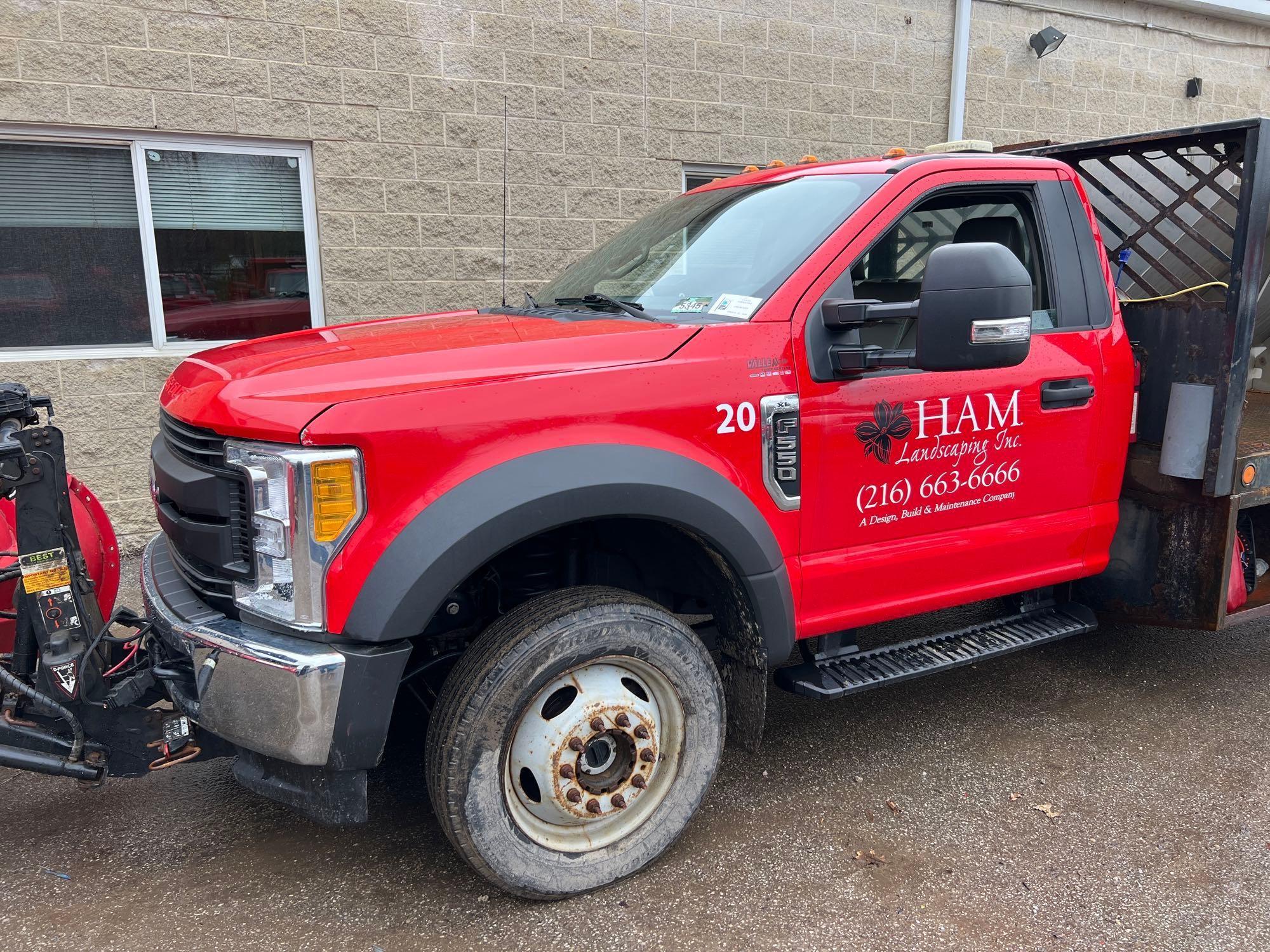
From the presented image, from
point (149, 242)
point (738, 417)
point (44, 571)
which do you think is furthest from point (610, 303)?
point (149, 242)

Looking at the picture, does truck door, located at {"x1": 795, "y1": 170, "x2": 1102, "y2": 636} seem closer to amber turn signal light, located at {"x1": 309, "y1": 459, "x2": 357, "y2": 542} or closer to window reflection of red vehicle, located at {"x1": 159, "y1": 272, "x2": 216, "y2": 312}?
amber turn signal light, located at {"x1": 309, "y1": 459, "x2": 357, "y2": 542}

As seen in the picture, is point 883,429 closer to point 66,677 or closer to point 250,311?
point 66,677

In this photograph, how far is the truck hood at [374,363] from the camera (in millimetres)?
2455

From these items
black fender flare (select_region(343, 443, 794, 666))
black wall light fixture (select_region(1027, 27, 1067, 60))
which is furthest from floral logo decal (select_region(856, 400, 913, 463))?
black wall light fixture (select_region(1027, 27, 1067, 60))

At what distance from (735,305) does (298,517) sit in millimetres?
1435

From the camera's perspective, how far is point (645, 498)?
2656mm

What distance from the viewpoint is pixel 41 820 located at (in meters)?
3.28

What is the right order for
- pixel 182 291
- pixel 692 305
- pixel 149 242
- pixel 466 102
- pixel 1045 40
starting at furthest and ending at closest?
pixel 1045 40 → pixel 466 102 → pixel 182 291 → pixel 149 242 → pixel 692 305

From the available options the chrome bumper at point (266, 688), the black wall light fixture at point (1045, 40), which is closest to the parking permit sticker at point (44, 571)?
the chrome bumper at point (266, 688)

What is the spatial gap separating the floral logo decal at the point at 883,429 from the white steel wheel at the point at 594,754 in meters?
0.97

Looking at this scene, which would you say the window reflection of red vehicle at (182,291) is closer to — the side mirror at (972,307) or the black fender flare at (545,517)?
the black fender flare at (545,517)

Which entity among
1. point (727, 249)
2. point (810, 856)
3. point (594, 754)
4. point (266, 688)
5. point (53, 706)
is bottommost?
point (810, 856)

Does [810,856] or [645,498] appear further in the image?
[810,856]

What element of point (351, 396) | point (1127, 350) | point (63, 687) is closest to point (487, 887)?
point (63, 687)
